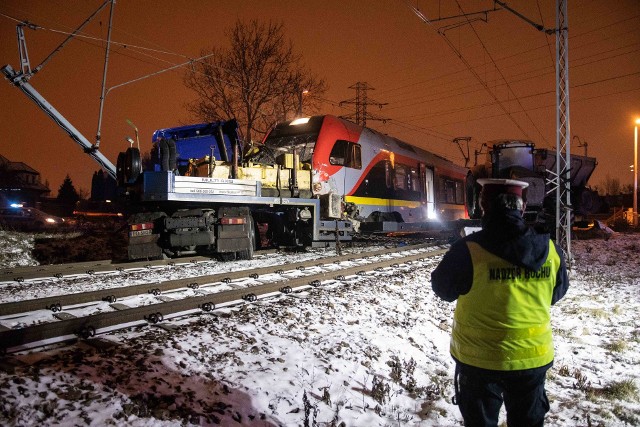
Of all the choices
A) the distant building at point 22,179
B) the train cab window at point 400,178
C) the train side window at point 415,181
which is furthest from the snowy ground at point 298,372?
the distant building at point 22,179

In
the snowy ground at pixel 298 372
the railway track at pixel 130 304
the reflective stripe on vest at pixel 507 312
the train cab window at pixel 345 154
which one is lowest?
the snowy ground at pixel 298 372

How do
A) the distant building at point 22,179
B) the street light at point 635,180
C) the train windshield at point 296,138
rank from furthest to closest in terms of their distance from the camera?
1. the distant building at point 22,179
2. the street light at point 635,180
3. the train windshield at point 296,138

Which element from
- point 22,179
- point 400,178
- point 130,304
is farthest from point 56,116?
point 22,179

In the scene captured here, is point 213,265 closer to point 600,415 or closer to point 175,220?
point 175,220

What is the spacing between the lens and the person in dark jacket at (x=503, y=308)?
2180mm

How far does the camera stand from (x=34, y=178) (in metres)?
75.8

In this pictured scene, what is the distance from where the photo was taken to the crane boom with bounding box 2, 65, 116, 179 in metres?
12.7

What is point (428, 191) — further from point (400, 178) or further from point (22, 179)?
point (22, 179)

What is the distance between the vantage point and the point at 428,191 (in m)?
17.5

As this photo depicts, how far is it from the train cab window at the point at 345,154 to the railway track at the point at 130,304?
15.4ft

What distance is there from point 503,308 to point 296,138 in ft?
35.0

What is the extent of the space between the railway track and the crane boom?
30.4 feet

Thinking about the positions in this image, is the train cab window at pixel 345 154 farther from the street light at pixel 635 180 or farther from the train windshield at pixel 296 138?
the street light at pixel 635 180

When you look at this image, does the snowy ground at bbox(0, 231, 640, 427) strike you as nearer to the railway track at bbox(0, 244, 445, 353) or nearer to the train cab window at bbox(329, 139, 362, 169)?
the railway track at bbox(0, 244, 445, 353)
